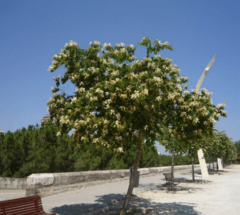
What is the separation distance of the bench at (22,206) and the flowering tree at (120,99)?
1.97 metres

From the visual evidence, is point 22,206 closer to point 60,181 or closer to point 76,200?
point 76,200

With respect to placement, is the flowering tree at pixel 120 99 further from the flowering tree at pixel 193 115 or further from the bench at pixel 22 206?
the bench at pixel 22 206

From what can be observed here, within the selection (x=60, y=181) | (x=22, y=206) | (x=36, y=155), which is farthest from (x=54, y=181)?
(x=22, y=206)

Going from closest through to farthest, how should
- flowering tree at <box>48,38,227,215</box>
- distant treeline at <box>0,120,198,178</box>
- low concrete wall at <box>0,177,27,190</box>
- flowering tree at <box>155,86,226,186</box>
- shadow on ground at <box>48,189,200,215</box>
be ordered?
flowering tree at <box>48,38,227,215</box> < flowering tree at <box>155,86,226,186</box> < shadow on ground at <box>48,189,200,215</box> < low concrete wall at <box>0,177,27,190</box> < distant treeline at <box>0,120,198,178</box>

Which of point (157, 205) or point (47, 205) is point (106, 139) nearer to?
point (47, 205)

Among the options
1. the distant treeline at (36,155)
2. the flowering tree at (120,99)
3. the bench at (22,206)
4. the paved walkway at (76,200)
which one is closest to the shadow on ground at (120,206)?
the paved walkway at (76,200)

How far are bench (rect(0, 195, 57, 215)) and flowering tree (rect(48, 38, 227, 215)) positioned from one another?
1.97 meters

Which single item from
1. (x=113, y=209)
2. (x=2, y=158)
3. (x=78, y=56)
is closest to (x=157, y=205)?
(x=113, y=209)

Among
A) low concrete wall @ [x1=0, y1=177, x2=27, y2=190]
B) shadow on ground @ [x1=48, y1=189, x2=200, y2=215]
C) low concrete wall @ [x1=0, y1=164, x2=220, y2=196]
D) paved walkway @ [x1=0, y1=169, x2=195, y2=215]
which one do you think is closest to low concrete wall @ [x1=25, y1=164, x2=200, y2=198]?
low concrete wall @ [x1=0, y1=164, x2=220, y2=196]

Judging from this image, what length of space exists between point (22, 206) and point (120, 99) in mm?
3640

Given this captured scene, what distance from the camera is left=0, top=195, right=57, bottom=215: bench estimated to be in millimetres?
5695

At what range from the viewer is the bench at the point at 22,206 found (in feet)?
18.7

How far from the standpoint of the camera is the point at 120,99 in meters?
6.59

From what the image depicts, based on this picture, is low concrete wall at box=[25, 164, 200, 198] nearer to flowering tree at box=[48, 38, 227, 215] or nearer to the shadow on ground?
the shadow on ground
